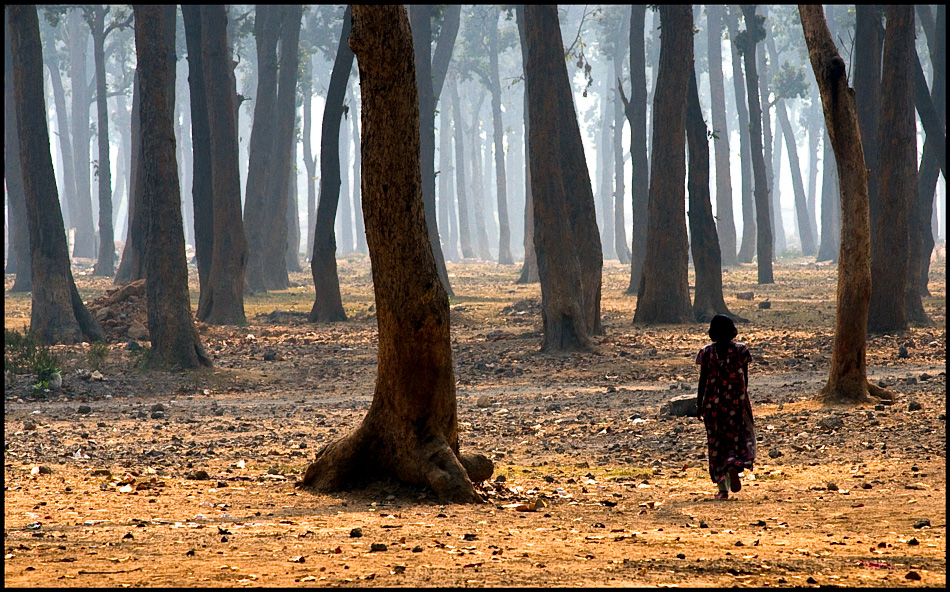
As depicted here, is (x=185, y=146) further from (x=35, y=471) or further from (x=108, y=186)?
(x=35, y=471)

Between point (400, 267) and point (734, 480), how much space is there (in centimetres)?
277

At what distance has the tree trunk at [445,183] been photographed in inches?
2394

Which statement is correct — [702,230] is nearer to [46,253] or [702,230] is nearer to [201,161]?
[201,161]

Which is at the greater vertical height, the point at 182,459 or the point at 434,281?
the point at 434,281

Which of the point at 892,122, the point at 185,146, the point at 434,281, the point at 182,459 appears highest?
the point at 185,146

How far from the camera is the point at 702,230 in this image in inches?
816

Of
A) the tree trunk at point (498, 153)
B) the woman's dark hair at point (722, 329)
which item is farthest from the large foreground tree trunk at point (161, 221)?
the tree trunk at point (498, 153)

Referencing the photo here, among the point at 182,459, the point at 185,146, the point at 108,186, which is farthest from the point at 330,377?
the point at 185,146

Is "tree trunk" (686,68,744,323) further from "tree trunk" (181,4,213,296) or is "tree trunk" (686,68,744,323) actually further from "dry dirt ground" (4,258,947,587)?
"tree trunk" (181,4,213,296)

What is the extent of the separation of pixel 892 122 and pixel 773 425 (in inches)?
360

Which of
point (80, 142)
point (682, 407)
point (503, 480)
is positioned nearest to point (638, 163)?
point (682, 407)

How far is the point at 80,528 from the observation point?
5.76 meters

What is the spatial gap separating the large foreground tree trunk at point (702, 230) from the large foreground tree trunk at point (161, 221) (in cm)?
1059

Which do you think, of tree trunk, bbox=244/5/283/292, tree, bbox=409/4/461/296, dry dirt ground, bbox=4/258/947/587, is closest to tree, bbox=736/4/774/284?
tree, bbox=409/4/461/296
